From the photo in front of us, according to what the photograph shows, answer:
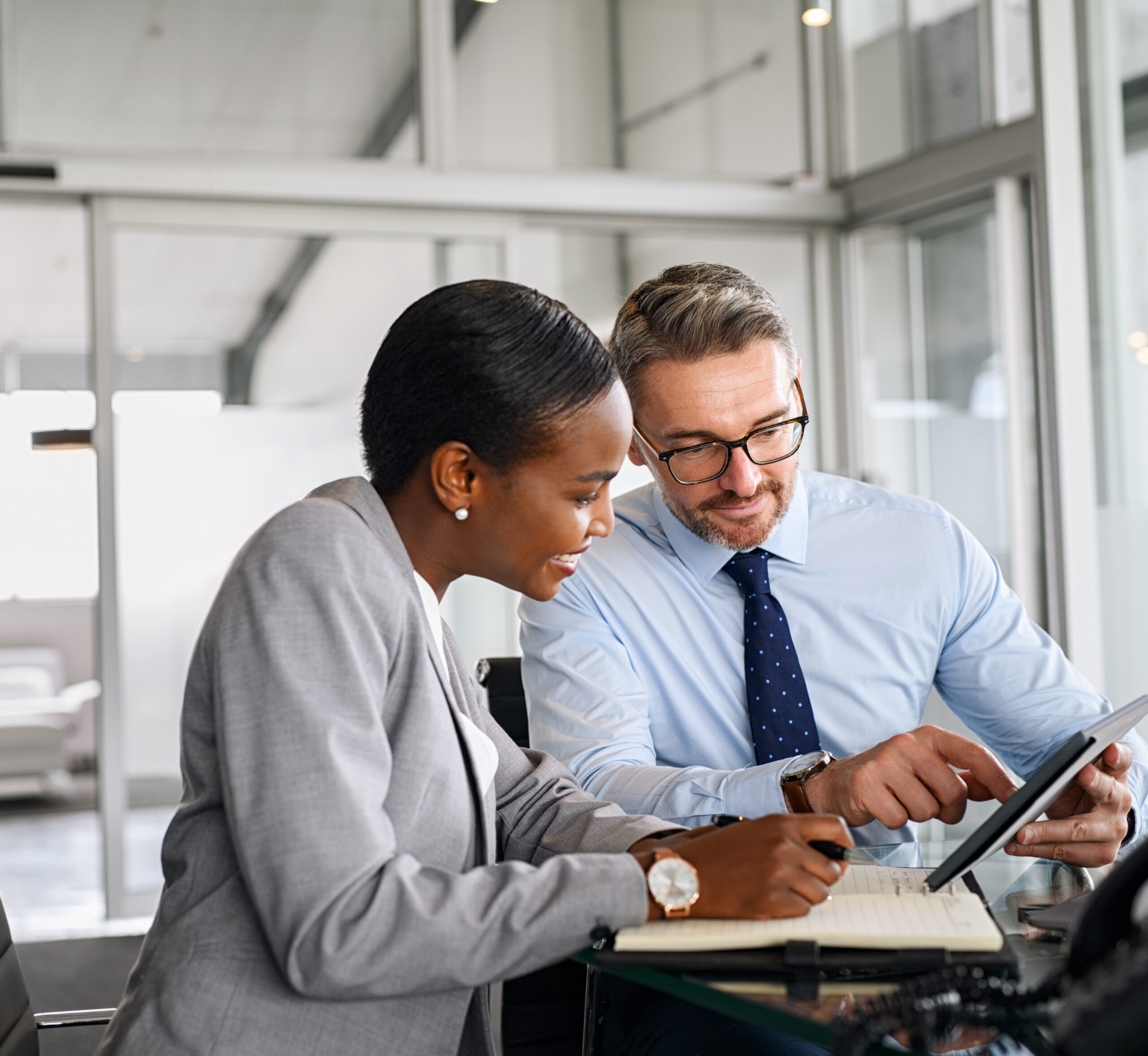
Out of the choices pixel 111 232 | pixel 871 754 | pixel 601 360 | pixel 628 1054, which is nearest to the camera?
pixel 601 360

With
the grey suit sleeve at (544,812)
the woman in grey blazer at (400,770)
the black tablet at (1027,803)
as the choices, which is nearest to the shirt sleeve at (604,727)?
the grey suit sleeve at (544,812)

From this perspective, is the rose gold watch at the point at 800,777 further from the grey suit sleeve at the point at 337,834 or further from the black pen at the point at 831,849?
the grey suit sleeve at the point at 337,834

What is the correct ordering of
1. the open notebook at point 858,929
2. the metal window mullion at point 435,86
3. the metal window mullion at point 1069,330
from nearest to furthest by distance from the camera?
the open notebook at point 858,929 < the metal window mullion at point 1069,330 < the metal window mullion at point 435,86

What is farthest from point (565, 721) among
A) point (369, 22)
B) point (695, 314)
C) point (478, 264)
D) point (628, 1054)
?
point (369, 22)

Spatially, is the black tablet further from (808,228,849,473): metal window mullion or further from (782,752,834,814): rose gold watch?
(808,228,849,473): metal window mullion

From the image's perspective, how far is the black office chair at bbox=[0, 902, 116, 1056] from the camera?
4.86 feet

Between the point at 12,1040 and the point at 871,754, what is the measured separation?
1.01 m

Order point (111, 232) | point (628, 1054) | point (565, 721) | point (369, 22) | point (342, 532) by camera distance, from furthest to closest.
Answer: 1. point (369, 22)
2. point (111, 232)
3. point (565, 721)
4. point (628, 1054)
5. point (342, 532)

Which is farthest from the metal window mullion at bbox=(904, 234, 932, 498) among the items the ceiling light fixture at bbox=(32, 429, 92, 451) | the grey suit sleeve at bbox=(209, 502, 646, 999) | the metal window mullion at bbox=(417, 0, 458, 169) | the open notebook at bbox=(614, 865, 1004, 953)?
the grey suit sleeve at bbox=(209, 502, 646, 999)

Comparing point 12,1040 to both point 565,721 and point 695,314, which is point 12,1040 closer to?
point 565,721

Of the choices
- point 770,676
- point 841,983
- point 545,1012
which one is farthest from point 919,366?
point 841,983

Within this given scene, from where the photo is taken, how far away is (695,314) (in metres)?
1.84

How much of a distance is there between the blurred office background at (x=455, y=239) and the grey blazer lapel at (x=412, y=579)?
9.76 feet

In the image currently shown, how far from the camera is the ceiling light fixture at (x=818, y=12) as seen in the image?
5281 millimetres
